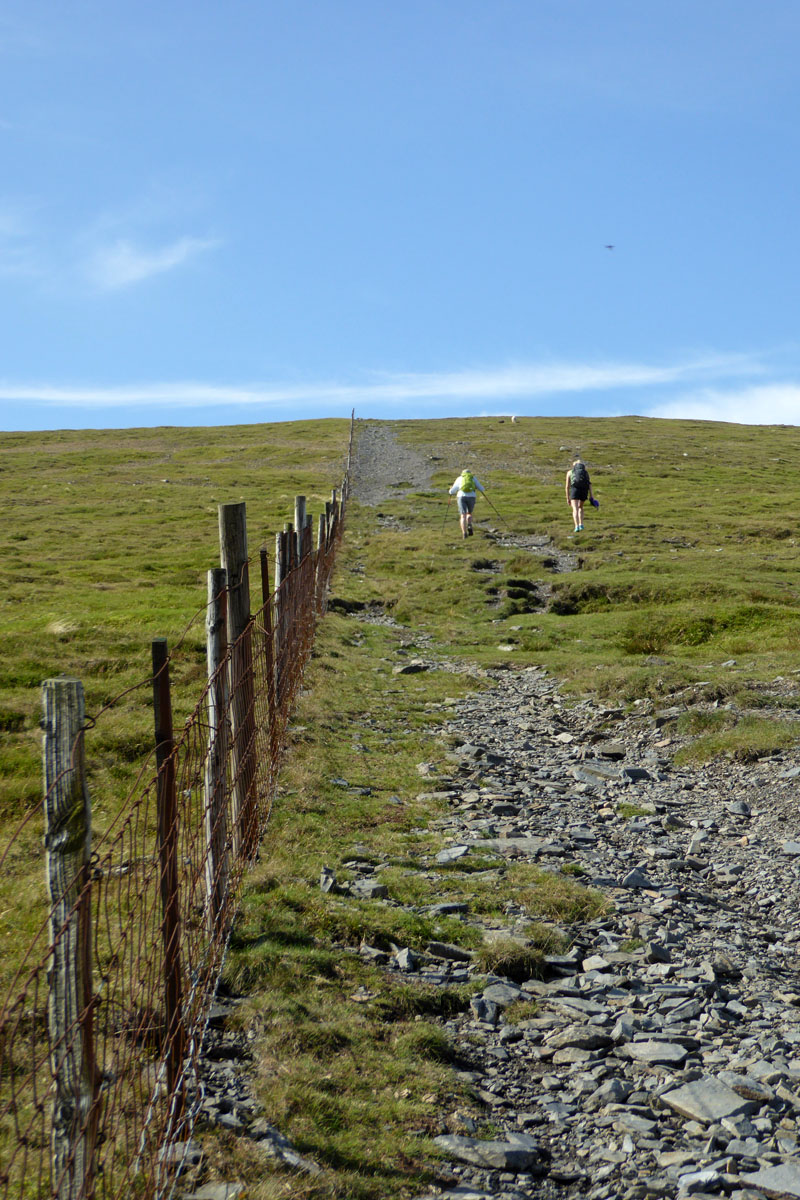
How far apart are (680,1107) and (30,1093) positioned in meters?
3.37

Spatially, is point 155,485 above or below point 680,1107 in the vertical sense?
above

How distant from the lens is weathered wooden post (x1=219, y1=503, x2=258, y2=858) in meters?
7.84

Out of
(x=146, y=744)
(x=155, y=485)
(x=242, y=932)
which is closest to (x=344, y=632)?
(x=146, y=744)

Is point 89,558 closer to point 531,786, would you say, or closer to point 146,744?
point 146,744

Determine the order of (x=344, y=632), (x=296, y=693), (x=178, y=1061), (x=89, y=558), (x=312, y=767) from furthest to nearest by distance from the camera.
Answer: (x=89, y=558) < (x=344, y=632) < (x=296, y=693) < (x=312, y=767) < (x=178, y=1061)

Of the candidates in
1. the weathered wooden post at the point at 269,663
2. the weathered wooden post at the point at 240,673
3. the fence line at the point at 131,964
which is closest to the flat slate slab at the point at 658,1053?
the fence line at the point at 131,964

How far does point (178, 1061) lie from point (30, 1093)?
791 mm

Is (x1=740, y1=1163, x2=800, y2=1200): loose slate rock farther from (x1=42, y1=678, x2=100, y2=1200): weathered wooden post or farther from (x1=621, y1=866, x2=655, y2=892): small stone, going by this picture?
(x1=621, y1=866, x2=655, y2=892): small stone

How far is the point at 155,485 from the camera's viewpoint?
208ft

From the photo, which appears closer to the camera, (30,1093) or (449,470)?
(30,1093)

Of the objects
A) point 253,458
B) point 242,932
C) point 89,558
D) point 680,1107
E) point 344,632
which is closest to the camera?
point 680,1107

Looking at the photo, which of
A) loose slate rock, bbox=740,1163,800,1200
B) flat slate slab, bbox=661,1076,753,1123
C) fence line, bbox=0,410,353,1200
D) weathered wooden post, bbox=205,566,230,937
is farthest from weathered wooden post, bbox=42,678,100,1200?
flat slate slab, bbox=661,1076,753,1123

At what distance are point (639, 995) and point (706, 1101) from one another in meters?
1.31

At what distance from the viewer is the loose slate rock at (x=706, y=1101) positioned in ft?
17.0
